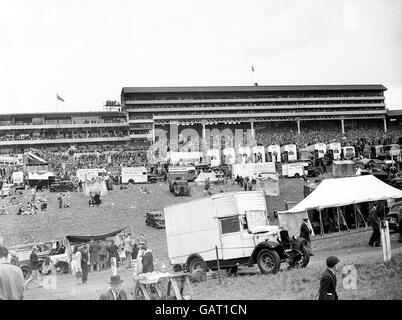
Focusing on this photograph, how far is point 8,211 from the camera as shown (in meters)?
17.0

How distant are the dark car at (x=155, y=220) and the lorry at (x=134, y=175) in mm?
5909

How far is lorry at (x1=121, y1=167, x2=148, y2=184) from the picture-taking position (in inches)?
929

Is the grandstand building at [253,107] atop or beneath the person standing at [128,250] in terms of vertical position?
atop

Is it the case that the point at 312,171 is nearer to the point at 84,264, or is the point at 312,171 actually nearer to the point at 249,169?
the point at 249,169

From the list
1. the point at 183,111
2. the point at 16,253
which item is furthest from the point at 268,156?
the point at 16,253

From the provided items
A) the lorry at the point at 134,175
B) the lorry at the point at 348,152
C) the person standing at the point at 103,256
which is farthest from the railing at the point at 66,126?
the lorry at the point at 348,152

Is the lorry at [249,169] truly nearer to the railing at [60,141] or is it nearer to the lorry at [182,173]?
the lorry at [182,173]

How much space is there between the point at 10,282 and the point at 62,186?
15.6 m

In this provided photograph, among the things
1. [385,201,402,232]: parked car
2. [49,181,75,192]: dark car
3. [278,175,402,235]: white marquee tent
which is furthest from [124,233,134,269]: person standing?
[385,201,402,232]: parked car

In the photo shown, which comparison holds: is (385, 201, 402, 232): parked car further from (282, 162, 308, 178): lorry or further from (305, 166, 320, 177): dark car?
(305, 166, 320, 177): dark car

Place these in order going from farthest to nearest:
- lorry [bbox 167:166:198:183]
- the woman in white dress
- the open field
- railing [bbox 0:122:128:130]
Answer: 1. lorry [bbox 167:166:198:183]
2. railing [bbox 0:122:128:130]
3. the woman in white dress
4. the open field

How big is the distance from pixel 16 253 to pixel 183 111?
45.9 feet

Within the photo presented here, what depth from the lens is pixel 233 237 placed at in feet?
39.8

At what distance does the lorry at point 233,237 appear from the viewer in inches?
456
